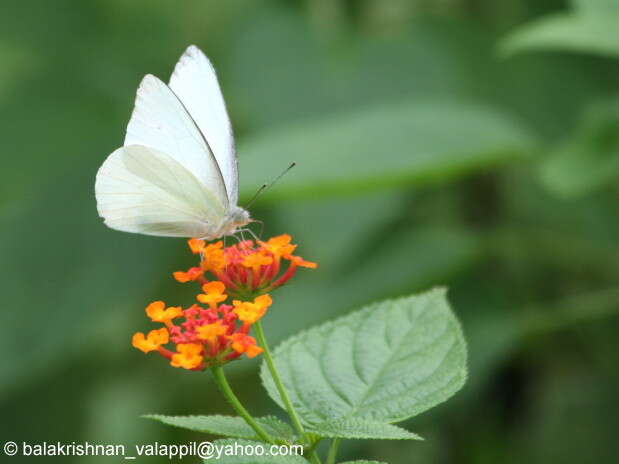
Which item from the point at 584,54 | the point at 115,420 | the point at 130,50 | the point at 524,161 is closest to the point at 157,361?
the point at 115,420

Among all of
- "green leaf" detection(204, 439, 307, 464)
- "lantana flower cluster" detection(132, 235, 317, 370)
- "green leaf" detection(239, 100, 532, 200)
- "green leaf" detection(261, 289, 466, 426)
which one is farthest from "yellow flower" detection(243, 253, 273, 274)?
"green leaf" detection(239, 100, 532, 200)

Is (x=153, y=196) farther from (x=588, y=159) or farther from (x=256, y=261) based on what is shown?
(x=588, y=159)

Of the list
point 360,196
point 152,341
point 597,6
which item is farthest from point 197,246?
point 597,6

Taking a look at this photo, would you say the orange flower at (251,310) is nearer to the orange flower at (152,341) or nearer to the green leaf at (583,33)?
the orange flower at (152,341)

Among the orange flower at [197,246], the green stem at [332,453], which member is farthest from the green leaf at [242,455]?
the orange flower at [197,246]

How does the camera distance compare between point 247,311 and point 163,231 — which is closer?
point 247,311

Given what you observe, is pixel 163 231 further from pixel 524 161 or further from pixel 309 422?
pixel 524 161
